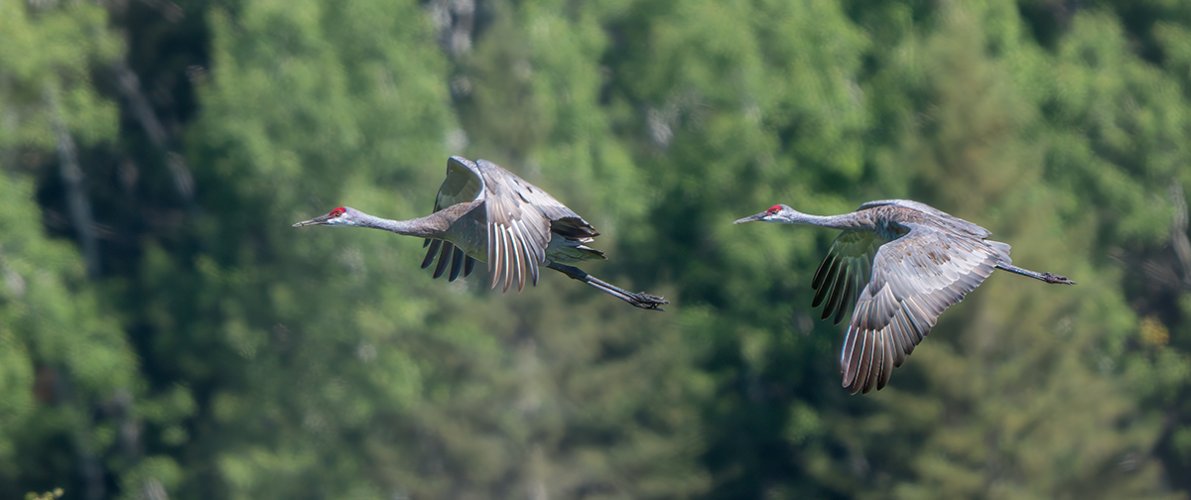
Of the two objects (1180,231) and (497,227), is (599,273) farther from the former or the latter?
(497,227)

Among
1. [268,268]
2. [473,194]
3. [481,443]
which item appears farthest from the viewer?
[268,268]

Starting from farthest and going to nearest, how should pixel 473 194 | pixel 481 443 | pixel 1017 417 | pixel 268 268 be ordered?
pixel 268 268 → pixel 481 443 → pixel 1017 417 → pixel 473 194

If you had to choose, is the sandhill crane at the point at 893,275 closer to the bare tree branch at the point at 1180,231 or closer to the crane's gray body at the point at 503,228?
the crane's gray body at the point at 503,228

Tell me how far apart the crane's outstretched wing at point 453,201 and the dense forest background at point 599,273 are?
1789 cm

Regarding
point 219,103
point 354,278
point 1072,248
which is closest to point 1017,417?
point 1072,248

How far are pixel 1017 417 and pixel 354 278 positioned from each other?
12.8 m

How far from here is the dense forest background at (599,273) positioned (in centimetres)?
4353

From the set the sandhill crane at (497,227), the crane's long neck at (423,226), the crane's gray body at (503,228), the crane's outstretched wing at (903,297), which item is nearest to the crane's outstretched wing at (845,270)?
the crane's outstretched wing at (903,297)

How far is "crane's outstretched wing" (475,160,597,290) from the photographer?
854 inches

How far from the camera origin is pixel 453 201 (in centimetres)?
2486

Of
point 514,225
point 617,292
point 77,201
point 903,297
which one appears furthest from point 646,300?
point 77,201

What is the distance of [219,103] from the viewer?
47844 mm

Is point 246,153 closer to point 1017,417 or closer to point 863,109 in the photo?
point 863,109

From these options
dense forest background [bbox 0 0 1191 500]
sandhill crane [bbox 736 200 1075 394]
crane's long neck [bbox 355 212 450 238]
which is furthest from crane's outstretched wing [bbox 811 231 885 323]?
dense forest background [bbox 0 0 1191 500]
